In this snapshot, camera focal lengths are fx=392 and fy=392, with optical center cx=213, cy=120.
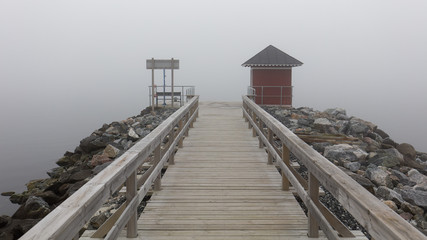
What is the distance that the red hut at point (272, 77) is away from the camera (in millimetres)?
23531

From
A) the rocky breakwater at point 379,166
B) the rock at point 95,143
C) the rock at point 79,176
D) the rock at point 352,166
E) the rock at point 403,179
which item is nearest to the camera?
the rocky breakwater at point 379,166

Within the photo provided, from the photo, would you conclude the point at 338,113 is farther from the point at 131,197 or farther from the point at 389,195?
the point at 131,197

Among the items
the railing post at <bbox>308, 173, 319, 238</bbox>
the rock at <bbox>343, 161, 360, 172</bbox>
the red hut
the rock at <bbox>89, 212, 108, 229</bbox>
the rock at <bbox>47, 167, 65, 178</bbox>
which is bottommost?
the rock at <bbox>47, 167, 65, 178</bbox>

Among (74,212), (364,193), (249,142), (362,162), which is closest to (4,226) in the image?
(249,142)

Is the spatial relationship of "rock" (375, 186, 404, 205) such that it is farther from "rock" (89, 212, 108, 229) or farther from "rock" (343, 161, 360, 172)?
"rock" (89, 212, 108, 229)

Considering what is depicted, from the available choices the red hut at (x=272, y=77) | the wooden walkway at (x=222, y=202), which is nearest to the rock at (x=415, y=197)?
the wooden walkway at (x=222, y=202)

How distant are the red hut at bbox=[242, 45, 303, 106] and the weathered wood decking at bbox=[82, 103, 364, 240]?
1526cm

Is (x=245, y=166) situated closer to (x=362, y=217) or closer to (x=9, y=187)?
(x=362, y=217)

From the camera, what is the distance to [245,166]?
736 centimetres

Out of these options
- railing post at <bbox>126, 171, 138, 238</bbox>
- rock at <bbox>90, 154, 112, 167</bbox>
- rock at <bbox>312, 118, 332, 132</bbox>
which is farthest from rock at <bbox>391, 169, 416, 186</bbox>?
rock at <bbox>90, 154, 112, 167</bbox>

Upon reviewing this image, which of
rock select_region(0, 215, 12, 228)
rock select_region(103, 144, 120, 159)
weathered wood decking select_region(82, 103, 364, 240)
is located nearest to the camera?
weathered wood decking select_region(82, 103, 364, 240)

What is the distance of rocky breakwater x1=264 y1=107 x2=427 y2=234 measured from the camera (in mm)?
7234

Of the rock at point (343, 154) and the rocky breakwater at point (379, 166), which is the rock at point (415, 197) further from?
the rock at point (343, 154)

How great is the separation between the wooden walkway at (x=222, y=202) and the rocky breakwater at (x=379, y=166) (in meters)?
1.14
